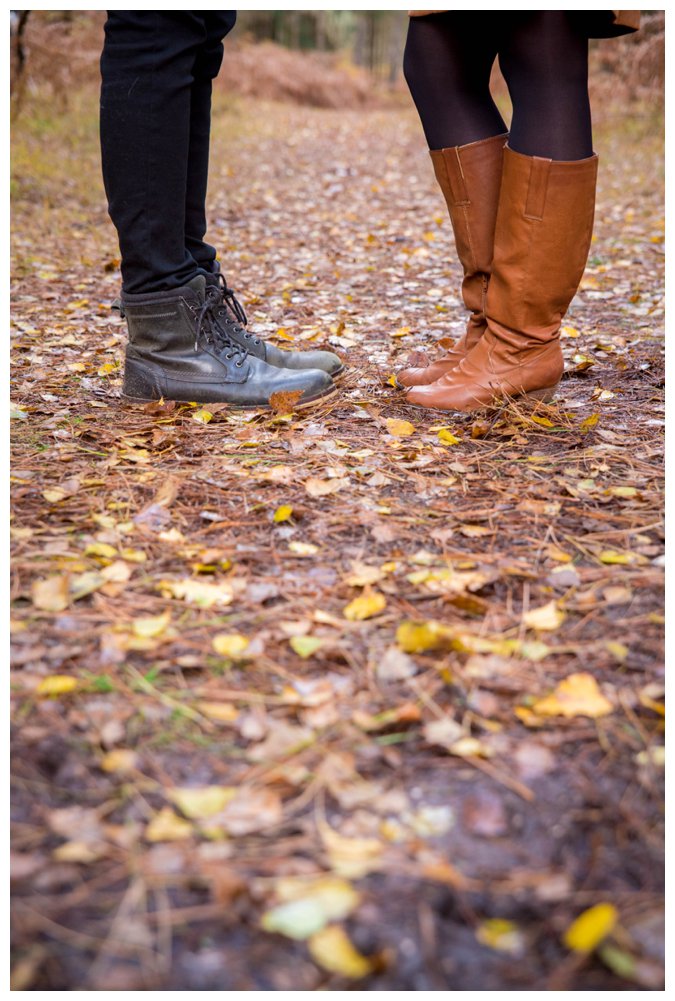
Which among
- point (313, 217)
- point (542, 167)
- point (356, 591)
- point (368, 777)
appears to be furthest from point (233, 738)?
point (313, 217)

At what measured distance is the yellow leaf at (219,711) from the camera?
103 centimetres

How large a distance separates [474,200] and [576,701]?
1.46 metres

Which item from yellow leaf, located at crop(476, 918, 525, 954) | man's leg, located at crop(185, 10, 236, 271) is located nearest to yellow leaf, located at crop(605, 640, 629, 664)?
yellow leaf, located at crop(476, 918, 525, 954)

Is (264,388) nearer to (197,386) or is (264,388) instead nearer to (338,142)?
(197,386)

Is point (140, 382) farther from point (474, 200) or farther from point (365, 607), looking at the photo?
point (365, 607)

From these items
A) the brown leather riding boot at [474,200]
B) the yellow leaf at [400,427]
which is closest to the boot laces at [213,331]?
the yellow leaf at [400,427]

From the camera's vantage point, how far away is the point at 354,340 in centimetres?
275

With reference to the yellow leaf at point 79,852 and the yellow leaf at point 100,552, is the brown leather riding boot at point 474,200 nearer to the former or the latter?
the yellow leaf at point 100,552

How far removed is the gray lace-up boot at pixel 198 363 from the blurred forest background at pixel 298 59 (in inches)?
216

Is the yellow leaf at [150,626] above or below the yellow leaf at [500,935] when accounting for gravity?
above

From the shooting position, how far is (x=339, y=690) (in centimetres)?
108

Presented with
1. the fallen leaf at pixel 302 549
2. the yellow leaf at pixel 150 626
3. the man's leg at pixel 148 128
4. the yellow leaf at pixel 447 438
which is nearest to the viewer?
the yellow leaf at pixel 150 626

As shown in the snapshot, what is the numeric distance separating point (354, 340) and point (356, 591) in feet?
5.32

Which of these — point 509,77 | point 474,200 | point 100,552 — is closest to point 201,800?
point 100,552
